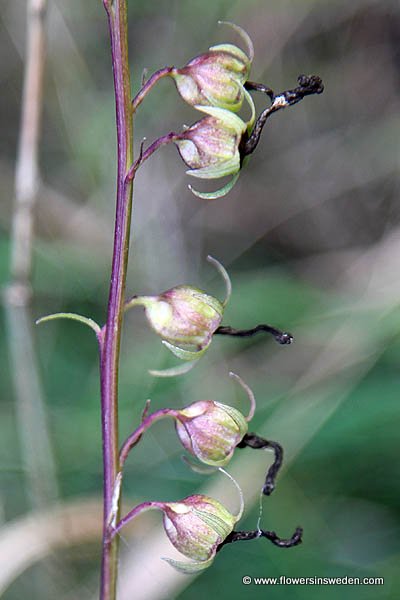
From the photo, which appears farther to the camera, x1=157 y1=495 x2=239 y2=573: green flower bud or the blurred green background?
the blurred green background

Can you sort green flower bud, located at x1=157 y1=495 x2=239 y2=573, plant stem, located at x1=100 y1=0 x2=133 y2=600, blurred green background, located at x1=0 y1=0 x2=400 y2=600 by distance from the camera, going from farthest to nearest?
blurred green background, located at x1=0 y1=0 x2=400 y2=600 < green flower bud, located at x1=157 y1=495 x2=239 y2=573 < plant stem, located at x1=100 y1=0 x2=133 y2=600

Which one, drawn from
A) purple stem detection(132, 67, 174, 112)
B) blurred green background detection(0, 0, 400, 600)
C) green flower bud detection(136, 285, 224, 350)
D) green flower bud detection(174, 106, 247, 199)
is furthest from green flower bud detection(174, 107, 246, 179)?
blurred green background detection(0, 0, 400, 600)

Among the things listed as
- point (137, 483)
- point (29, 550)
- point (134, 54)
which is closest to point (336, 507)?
point (137, 483)

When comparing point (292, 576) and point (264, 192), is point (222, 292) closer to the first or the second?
point (264, 192)

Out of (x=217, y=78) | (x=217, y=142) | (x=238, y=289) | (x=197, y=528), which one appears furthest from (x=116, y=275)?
(x=238, y=289)

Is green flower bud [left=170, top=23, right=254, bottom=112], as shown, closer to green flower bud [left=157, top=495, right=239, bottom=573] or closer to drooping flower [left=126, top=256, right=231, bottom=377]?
drooping flower [left=126, top=256, right=231, bottom=377]

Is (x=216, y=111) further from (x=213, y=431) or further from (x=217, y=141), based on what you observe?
(x=213, y=431)
